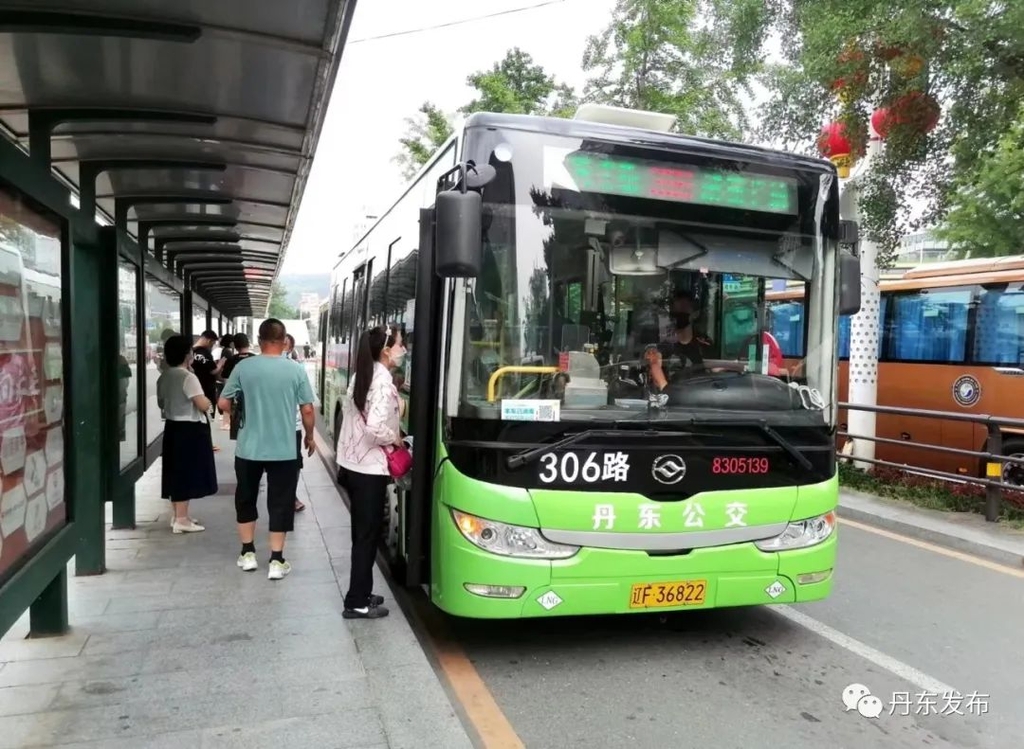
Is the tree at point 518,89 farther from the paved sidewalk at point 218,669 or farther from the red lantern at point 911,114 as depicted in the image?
Answer: the paved sidewalk at point 218,669

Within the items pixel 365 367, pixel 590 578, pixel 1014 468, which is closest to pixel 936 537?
pixel 1014 468

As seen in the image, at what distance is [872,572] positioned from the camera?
625cm

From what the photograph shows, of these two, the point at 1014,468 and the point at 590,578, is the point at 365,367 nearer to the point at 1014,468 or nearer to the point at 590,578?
the point at 590,578

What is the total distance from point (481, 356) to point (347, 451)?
4.05 ft

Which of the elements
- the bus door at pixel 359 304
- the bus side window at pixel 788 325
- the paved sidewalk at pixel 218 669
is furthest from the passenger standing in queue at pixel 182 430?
the bus side window at pixel 788 325

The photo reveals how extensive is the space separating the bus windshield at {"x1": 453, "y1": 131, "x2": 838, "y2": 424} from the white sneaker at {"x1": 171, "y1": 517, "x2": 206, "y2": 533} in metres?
3.97

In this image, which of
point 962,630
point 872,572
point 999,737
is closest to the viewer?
point 999,737

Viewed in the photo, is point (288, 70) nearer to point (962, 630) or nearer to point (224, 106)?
point (224, 106)

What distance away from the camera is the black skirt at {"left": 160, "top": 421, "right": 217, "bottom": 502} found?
6.62m

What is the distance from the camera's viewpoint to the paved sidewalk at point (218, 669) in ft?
11.1

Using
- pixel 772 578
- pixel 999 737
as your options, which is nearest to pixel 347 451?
pixel 772 578

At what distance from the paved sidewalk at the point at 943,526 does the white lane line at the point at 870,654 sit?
2.58m

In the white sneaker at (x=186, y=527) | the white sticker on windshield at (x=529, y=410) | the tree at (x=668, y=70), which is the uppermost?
the tree at (x=668, y=70)

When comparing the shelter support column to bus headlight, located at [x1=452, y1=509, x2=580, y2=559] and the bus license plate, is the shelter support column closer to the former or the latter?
bus headlight, located at [x1=452, y1=509, x2=580, y2=559]
